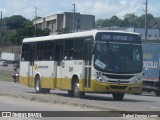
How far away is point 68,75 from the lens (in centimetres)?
2828

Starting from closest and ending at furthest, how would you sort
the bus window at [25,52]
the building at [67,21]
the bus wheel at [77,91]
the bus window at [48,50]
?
the bus wheel at [77,91], the bus window at [48,50], the bus window at [25,52], the building at [67,21]

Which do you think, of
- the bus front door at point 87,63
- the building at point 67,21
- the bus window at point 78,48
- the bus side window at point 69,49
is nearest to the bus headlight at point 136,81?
the bus front door at point 87,63

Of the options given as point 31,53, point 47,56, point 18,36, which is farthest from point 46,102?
point 18,36

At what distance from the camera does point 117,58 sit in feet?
84.6

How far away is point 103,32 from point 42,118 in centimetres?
1029

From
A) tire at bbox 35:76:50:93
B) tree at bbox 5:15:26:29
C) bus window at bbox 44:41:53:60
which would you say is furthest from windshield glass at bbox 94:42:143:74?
tree at bbox 5:15:26:29

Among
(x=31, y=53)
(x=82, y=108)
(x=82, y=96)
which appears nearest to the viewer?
(x=82, y=108)

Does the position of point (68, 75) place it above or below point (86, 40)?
below

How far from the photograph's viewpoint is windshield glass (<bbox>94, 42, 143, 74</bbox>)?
25.7 meters

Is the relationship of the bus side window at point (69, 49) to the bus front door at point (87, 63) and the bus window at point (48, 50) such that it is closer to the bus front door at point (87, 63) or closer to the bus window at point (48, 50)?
the bus front door at point (87, 63)

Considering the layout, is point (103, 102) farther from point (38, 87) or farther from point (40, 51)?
point (38, 87)

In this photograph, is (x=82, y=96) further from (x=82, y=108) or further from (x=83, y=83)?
(x=82, y=108)

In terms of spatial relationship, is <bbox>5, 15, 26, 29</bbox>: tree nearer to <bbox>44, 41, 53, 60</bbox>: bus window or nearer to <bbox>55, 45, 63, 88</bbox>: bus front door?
<bbox>44, 41, 53, 60</bbox>: bus window

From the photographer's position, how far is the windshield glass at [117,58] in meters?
25.7
